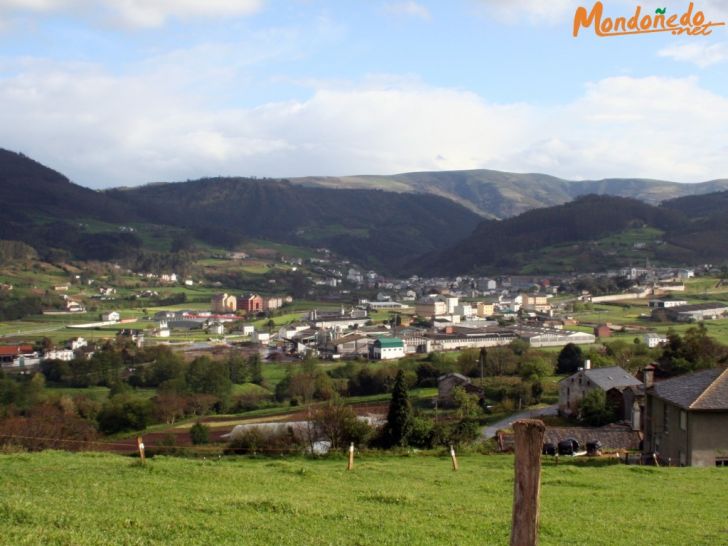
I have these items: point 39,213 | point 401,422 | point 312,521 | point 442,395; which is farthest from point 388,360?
point 39,213

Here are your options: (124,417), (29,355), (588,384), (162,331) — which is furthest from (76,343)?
(588,384)

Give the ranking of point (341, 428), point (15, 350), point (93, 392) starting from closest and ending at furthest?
point (341, 428), point (93, 392), point (15, 350)

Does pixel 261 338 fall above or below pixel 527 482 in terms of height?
below

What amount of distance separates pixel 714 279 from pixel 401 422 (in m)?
93.3

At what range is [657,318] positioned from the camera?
7556 centimetres

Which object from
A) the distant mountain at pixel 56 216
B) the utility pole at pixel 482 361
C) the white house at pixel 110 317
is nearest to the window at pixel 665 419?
the utility pole at pixel 482 361

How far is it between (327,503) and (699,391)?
13130 mm

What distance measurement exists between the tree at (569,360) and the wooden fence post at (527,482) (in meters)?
44.3

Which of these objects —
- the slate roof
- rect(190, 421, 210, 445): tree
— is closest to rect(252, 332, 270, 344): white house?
rect(190, 421, 210, 445): tree

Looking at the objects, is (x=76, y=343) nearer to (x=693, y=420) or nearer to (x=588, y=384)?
(x=588, y=384)

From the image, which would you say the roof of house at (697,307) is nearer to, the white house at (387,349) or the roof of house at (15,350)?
the white house at (387,349)

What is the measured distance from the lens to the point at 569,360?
4866 centimetres

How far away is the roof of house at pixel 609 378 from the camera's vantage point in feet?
105

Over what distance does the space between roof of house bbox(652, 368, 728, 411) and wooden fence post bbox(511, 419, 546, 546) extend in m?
16.2
